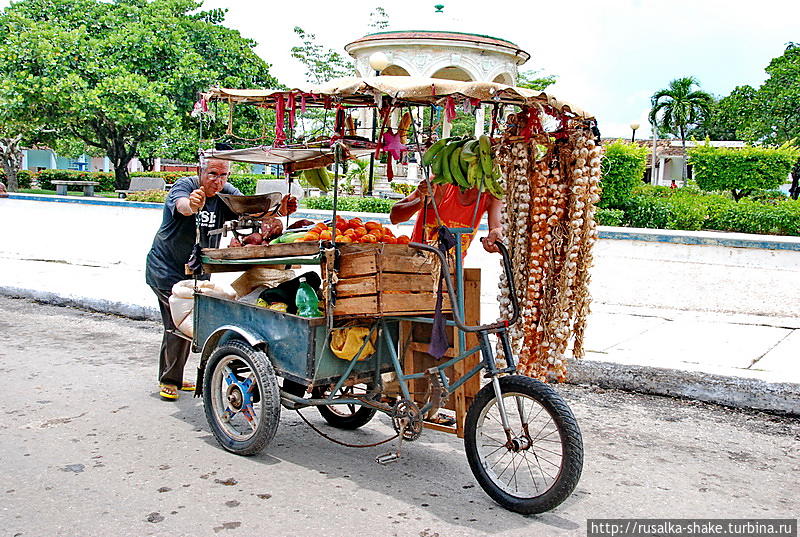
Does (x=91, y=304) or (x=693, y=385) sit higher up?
(x=91, y=304)

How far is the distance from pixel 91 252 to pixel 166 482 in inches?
384

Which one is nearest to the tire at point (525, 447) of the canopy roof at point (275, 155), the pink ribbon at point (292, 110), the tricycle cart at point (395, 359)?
the tricycle cart at point (395, 359)

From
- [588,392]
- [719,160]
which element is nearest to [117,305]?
[588,392]

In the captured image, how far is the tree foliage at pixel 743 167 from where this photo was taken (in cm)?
1417

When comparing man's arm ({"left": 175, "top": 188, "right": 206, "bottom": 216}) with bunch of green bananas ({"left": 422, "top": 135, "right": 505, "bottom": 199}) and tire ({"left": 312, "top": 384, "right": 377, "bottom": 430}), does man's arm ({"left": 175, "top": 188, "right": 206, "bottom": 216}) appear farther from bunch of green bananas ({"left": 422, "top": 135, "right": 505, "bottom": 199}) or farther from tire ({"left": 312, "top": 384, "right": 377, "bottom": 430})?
bunch of green bananas ({"left": 422, "top": 135, "right": 505, "bottom": 199})

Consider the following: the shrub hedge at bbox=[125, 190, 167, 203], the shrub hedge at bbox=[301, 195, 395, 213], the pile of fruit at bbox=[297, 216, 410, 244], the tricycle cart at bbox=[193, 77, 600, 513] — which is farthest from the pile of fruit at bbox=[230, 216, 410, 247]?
the shrub hedge at bbox=[125, 190, 167, 203]

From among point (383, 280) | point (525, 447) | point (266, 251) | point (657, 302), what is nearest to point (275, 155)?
point (266, 251)

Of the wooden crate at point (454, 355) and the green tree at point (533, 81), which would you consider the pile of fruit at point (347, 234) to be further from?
the green tree at point (533, 81)

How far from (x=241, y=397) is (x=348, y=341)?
0.75 meters

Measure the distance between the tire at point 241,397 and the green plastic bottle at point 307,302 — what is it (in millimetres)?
351

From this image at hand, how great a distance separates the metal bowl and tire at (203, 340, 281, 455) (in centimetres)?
104

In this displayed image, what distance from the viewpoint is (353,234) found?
428 centimetres

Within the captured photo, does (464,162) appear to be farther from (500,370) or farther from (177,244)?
(177,244)

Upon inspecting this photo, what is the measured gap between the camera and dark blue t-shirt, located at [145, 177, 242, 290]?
5324 mm
